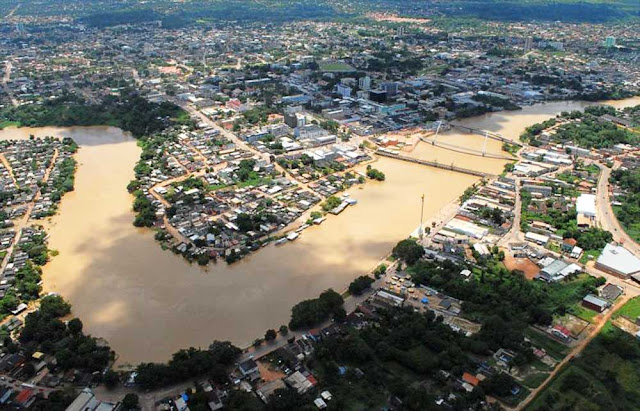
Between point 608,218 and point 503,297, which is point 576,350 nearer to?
point 503,297

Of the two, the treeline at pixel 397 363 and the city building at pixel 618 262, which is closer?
the treeline at pixel 397 363

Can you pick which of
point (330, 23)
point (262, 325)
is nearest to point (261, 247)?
point (262, 325)

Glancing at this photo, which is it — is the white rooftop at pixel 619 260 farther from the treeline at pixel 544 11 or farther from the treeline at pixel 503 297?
the treeline at pixel 544 11

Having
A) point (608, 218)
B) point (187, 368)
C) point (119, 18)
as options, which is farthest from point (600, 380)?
point (119, 18)

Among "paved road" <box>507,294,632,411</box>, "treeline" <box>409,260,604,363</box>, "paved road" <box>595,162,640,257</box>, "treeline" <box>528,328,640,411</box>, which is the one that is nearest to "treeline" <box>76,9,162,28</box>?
"paved road" <box>595,162,640,257</box>

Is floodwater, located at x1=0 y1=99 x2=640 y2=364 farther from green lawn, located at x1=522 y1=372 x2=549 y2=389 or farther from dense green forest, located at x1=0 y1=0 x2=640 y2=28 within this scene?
dense green forest, located at x1=0 y1=0 x2=640 y2=28

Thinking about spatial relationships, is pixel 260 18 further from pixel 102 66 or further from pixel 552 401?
pixel 552 401

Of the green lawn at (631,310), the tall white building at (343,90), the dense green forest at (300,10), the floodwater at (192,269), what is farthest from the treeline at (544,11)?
the green lawn at (631,310)

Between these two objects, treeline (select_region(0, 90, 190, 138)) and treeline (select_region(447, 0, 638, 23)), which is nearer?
treeline (select_region(0, 90, 190, 138))
